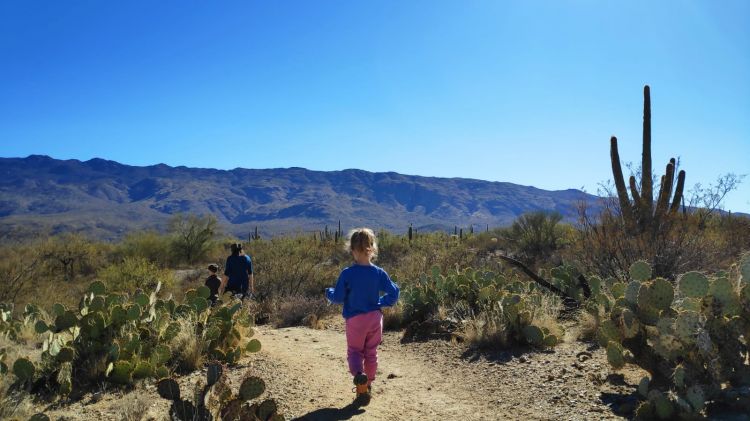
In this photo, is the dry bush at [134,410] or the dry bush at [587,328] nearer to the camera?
the dry bush at [134,410]

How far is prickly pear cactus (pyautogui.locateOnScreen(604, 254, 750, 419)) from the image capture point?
398cm

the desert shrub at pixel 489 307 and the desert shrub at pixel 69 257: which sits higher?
the desert shrub at pixel 489 307

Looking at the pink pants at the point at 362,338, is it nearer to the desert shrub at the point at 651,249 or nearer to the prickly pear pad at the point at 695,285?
the prickly pear pad at the point at 695,285

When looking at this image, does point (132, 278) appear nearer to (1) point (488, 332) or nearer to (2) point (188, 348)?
(2) point (188, 348)

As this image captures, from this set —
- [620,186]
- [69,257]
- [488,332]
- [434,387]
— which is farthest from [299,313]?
[69,257]

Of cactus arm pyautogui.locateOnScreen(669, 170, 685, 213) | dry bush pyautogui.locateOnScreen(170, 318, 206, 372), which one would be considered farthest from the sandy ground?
cactus arm pyautogui.locateOnScreen(669, 170, 685, 213)

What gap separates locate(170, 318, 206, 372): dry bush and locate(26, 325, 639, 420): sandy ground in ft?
1.07

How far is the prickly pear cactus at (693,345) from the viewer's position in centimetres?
398

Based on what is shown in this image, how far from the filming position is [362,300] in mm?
5215

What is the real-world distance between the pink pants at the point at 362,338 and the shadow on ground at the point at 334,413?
0.34 metres

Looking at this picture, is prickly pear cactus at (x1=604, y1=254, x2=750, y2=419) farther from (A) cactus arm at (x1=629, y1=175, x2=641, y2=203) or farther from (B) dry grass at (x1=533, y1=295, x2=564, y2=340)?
(A) cactus arm at (x1=629, y1=175, x2=641, y2=203)

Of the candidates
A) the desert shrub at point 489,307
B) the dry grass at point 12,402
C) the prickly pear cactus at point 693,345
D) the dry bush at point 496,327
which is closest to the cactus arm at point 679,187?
the desert shrub at point 489,307

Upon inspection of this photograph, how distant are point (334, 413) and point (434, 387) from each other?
1560 millimetres

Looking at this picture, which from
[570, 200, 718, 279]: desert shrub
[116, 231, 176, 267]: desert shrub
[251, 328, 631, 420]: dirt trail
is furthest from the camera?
[116, 231, 176, 267]: desert shrub
